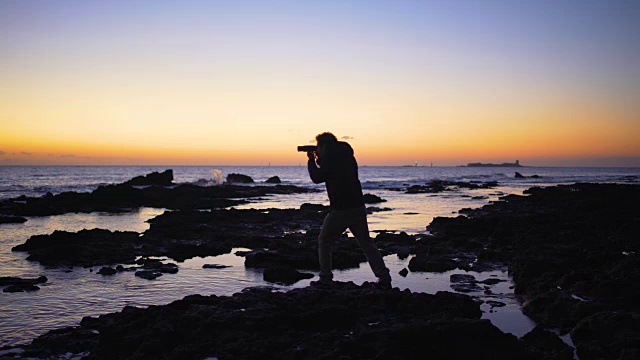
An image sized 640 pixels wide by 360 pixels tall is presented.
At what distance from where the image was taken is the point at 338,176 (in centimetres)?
778

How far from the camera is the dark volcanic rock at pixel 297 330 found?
5055 millimetres

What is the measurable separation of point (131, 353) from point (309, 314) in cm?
205

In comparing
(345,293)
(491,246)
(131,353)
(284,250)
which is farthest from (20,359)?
(491,246)

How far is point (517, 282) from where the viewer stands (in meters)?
9.05

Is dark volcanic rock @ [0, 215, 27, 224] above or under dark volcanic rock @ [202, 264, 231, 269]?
under

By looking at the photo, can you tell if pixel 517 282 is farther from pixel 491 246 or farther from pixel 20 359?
pixel 20 359

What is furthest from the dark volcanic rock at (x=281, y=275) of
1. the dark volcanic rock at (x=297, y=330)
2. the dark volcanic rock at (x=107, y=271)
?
the dark volcanic rock at (x=107, y=271)

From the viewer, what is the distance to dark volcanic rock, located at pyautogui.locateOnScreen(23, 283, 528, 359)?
505 cm

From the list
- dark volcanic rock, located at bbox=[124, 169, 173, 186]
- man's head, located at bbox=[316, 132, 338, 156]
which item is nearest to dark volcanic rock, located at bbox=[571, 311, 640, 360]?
man's head, located at bbox=[316, 132, 338, 156]

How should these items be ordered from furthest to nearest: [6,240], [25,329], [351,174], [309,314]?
Result: [6,240] → [351,174] → [25,329] → [309,314]

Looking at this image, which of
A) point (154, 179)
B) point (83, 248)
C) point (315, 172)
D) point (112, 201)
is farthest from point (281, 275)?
point (154, 179)

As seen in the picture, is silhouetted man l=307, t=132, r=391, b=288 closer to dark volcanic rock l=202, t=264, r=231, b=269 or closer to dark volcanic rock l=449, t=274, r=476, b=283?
dark volcanic rock l=449, t=274, r=476, b=283

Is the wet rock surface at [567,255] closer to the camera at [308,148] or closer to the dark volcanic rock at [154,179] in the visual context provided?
the camera at [308,148]

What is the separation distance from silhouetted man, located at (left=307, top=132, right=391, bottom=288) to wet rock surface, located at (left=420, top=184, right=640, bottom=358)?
2.48m
